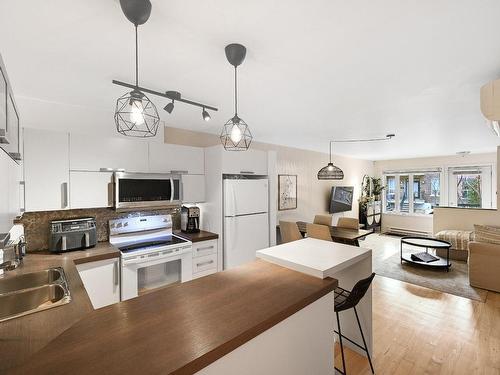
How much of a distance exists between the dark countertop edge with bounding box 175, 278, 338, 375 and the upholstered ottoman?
500 centimetres

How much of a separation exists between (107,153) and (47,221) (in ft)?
3.05

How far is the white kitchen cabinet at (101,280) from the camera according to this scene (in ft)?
7.32

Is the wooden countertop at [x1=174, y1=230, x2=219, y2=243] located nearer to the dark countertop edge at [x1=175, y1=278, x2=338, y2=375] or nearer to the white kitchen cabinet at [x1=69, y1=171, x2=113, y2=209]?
the white kitchen cabinet at [x1=69, y1=171, x2=113, y2=209]

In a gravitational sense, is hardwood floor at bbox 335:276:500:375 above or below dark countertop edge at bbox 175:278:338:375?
below

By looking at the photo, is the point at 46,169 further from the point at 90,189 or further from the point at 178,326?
the point at 178,326

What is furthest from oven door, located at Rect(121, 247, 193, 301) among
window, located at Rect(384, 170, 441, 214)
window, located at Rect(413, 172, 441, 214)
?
window, located at Rect(413, 172, 441, 214)

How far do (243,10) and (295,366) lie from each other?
190 centimetres

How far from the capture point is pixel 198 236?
10.2 feet

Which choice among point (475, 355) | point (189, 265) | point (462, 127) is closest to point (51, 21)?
point (189, 265)

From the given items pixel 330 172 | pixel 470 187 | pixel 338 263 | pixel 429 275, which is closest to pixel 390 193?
pixel 470 187

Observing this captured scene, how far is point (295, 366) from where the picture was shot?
134 cm

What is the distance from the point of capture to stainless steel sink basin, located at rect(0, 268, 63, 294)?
174 cm

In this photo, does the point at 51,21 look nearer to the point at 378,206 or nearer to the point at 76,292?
the point at 76,292

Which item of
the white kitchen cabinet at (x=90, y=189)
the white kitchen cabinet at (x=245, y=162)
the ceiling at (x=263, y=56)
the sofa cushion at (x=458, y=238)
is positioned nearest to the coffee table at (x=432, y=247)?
the sofa cushion at (x=458, y=238)
